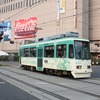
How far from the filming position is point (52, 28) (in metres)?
93.8

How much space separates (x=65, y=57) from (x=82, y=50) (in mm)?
1400

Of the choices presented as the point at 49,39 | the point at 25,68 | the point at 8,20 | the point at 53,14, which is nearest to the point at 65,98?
the point at 49,39

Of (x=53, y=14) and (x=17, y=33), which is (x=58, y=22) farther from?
(x=17, y=33)

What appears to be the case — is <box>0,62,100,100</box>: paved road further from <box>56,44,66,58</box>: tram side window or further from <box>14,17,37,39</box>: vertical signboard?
<box>14,17,37,39</box>: vertical signboard

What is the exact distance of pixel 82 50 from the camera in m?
24.1

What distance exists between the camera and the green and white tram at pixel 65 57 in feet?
76.9

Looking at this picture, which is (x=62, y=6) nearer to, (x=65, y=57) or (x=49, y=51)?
(x=49, y=51)

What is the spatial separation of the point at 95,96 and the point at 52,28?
80456mm

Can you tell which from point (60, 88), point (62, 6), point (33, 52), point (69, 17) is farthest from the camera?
point (62, 6)

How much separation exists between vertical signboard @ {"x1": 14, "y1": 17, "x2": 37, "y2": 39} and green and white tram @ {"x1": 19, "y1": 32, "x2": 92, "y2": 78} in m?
72.1

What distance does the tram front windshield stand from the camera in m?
23.6

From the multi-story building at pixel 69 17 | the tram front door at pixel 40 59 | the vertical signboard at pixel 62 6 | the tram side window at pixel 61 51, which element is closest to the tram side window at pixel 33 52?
the tram front door at pixel 40 59

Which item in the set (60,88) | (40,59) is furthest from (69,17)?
(60,88)

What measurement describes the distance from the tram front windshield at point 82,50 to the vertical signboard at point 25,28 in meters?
76.9
